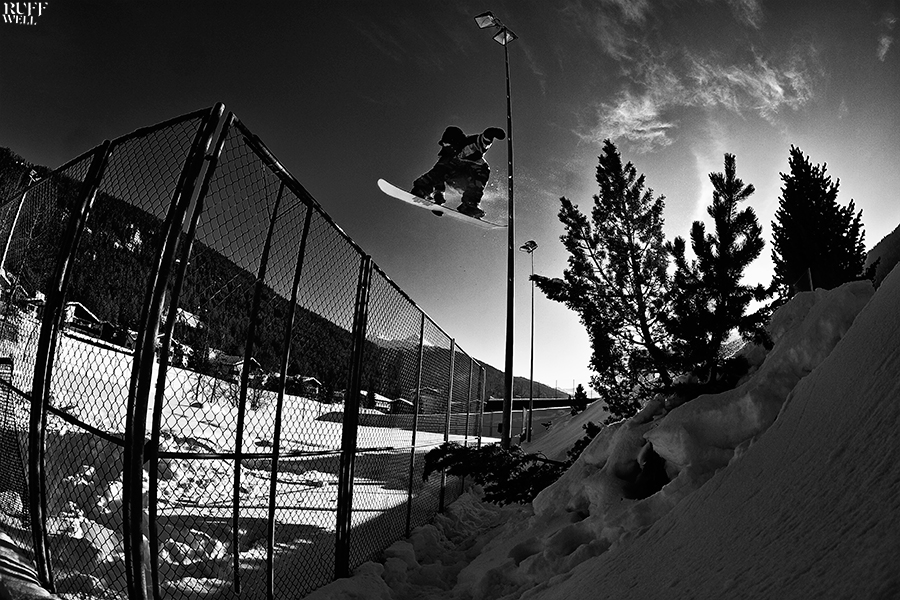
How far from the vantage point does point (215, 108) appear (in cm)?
215

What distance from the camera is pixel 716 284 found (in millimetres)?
5516

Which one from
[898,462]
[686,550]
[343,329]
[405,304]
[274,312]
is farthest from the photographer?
[405,304]

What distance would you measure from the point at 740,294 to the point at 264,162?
5579mm

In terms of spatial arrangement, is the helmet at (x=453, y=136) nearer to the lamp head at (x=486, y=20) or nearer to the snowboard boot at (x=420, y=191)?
the snowboard boot at (x=420, y=191)

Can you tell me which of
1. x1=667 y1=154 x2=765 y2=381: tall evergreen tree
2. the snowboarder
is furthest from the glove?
x1=667 y1=154 x2=765 y2=381: tall evergreen tree

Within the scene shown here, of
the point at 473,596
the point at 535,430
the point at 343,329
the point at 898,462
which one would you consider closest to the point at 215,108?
the point at 343,329

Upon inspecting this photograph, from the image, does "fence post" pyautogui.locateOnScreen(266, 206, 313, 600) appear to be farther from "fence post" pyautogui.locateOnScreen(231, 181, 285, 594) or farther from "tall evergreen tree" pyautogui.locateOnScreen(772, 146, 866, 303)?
"tall evergreen tree" pyautogui.locateOnScreen(772, 146, 866, 303)

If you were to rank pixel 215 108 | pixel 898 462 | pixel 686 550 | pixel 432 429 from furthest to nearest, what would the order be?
1. pixel 432 429
2. pixel 215 108
3. pixel 686 550
4. pixel 898 462

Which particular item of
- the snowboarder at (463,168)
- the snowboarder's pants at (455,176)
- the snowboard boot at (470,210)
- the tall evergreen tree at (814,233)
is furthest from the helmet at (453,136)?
the tall evergreen tree at (814,233)

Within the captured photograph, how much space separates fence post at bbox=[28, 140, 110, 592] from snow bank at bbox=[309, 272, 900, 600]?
1676mm

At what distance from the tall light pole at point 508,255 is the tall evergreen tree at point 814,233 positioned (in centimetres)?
756

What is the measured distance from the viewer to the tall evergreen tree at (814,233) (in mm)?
11930

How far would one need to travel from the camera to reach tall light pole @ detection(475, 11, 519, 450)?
7703 millimetres

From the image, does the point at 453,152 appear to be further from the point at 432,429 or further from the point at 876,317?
the point at 876,317
